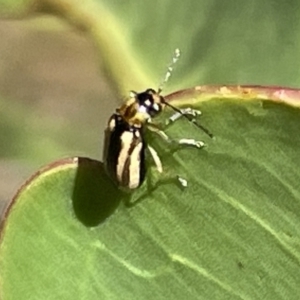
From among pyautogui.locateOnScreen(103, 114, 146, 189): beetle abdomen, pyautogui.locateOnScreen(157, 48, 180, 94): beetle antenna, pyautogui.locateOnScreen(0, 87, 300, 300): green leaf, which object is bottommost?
pyautogui.locateOnScreen(0, 87, 300, 300): green leaf

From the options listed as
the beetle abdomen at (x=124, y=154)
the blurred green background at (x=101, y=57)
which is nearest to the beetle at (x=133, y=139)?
the beetle abdomen at (x=124, y=154)

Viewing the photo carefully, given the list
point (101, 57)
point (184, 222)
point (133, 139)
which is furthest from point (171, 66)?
point (184, 222)

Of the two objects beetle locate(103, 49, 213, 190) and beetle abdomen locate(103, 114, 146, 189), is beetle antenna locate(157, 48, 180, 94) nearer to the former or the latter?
beetle locate(103, 49, 213, 190)

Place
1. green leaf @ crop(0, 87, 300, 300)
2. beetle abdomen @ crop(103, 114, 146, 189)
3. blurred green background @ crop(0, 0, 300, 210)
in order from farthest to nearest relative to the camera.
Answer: blurred green background @ crop(0, 0, 300, 210), beetle abdomen @ crop(103, 114, 146, 189), green leaf @ crop(0, 87, 300, 300)

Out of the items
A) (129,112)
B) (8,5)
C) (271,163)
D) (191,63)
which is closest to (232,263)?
(271,163)

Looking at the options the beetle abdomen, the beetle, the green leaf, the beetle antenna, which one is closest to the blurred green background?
the beetle antenna

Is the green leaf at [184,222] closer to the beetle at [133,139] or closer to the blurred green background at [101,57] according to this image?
the beetle at [133,139]

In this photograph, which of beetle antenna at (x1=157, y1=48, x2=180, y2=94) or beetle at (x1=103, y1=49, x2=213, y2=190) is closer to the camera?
beetle at (x1=103, y1=49, x2=213, y2=190)

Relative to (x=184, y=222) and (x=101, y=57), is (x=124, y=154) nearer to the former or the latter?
(x=184, y=222)

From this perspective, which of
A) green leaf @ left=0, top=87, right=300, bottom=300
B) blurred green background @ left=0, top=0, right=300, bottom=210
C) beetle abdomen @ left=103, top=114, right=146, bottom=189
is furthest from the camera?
blurred green background @ left=0, top=0, right=300, bottom=210
